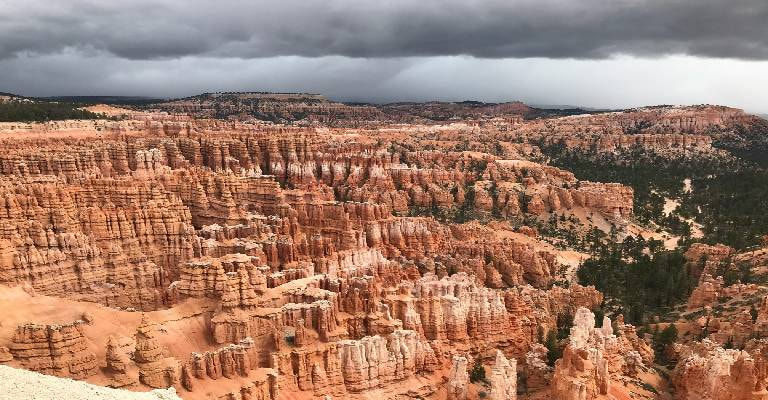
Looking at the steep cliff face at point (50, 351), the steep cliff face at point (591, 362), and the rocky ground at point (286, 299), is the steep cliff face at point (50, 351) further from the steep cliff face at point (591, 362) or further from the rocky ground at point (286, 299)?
the steep cliff face at point (591, 362)

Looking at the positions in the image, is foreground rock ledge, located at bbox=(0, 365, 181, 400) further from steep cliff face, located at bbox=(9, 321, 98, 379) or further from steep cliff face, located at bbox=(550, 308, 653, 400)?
steep cliff face, located at bbox=(550, 308, 653, 400)

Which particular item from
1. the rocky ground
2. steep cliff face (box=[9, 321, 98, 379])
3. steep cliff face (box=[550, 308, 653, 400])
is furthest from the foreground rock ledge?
steep cliff face (box=[550, 308, 653, 400])

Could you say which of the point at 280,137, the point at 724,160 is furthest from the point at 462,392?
the point at 724,160

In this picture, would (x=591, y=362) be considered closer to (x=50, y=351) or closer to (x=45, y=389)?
(x=45, y=389)

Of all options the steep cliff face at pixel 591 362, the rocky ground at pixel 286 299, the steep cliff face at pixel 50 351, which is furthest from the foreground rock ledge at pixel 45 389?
the steep cliff face at pixel 591 362

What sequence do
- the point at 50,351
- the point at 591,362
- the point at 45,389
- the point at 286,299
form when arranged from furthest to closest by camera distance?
the point at 286,299 → the point at 591,362 → the point at 50,351 → the point at 45,389

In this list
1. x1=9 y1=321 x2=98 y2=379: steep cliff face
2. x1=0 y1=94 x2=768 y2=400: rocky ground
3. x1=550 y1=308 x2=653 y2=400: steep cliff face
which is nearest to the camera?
x1=9 y1=321 x2=98 y2=379: steep cliff face

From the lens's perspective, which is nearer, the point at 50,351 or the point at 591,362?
the point at 50,351

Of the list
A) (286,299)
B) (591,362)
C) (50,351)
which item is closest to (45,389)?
(50,351)
